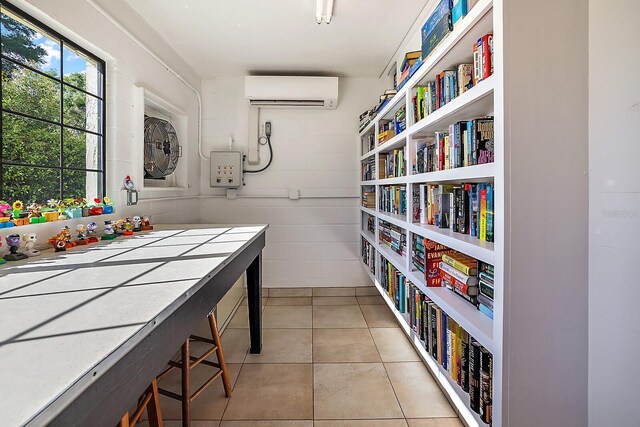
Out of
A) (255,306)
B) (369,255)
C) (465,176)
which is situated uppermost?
(465,176)

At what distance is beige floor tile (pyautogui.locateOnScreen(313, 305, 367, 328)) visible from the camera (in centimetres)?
285

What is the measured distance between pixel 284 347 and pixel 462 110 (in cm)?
197

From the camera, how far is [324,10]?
2283mm

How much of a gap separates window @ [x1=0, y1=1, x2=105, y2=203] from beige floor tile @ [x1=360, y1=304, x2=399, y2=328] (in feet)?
7.71

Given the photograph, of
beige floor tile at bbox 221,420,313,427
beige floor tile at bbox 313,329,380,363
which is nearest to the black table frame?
beige floor tile at bbox 221,420,313,427

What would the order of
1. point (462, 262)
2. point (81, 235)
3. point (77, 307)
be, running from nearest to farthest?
1. point (77, 307)
2. point (462, 262)
3. point (81, 235)

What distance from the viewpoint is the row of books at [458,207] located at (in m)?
1.30

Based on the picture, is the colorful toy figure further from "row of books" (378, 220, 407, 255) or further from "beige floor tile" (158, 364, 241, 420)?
"row of books" (378, 220, 407, 255)

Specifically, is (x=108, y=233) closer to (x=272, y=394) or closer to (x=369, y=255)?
(x=272, y=394)

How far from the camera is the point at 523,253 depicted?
1081 millimetres

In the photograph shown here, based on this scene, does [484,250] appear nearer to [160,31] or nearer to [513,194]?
[513,194]

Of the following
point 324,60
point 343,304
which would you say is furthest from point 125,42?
point 343,304

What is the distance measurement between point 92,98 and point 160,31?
92cm

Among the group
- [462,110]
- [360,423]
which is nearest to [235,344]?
[360,423]
